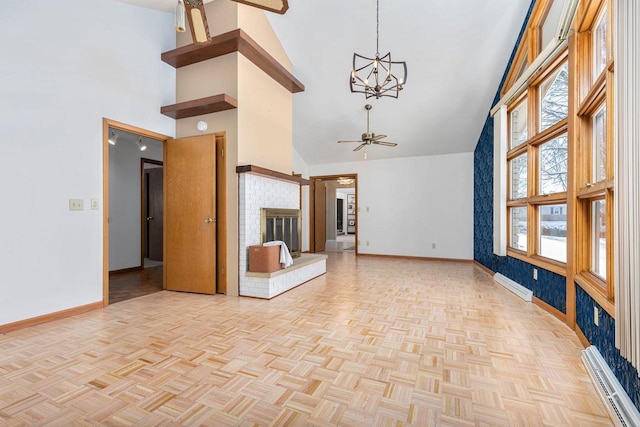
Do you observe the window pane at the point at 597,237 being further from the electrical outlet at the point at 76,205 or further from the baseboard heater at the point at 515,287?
the electrical outlet at the point at 76,205

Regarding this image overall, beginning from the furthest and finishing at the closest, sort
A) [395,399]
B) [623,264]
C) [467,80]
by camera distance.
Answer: [467,80] → [395,399] → [623,264]

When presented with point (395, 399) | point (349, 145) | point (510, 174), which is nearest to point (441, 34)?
point (510, 174)

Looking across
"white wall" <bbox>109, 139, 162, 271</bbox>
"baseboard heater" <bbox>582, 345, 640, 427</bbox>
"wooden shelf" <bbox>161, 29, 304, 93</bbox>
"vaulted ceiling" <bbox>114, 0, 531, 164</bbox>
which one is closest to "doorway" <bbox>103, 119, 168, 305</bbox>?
"white wall" <bbox>109, 139, 162, 271</bbox>

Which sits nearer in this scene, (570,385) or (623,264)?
(623,264)

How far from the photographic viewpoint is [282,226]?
14.1ft

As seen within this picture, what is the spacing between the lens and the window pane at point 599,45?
217 cm

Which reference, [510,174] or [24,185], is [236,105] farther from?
[510,174]

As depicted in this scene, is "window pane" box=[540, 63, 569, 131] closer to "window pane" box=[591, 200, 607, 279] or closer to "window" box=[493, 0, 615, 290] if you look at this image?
"window" box=[493, 0, 615, 290]

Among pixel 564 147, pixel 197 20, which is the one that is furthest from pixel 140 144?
pixel 564 147

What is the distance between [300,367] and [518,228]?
3900 mm

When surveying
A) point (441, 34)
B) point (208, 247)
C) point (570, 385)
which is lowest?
point (570, 385)

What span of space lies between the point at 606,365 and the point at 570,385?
0.27 m

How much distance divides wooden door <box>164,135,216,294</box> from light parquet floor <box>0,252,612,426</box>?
1.92ft

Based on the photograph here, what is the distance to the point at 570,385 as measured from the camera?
5.56 feet
